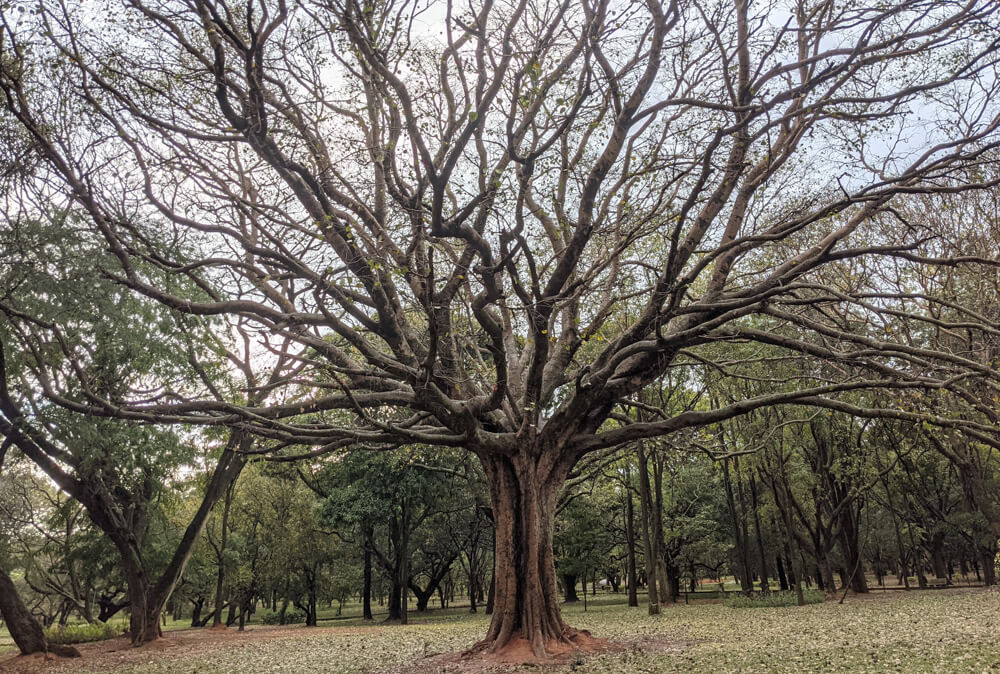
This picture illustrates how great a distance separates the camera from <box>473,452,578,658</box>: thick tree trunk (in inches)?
472

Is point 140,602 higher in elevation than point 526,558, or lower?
lower

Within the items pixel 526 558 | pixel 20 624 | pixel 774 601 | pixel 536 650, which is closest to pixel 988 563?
pixel 774 601

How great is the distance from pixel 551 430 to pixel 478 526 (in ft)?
89.0

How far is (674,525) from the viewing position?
114 feet

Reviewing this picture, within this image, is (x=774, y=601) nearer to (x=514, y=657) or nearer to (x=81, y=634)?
(x=514, y=657)

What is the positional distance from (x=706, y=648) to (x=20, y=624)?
56.1ft

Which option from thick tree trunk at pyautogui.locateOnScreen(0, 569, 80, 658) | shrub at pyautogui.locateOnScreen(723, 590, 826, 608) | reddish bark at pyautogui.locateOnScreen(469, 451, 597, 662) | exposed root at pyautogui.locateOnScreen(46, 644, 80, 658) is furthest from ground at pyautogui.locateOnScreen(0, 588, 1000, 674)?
shrub at pyautogui.locateOnScreen(723, 590, 826, 608)

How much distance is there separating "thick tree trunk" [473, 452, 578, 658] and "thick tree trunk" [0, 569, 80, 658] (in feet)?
41.3

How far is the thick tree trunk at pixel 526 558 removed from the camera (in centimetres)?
1199

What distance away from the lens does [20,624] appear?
643 inches

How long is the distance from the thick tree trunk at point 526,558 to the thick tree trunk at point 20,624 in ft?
41.3

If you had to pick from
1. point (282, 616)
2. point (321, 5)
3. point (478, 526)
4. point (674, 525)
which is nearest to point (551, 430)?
point (321, 5)

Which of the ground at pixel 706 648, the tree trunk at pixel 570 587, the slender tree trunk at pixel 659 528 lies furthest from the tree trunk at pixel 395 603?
the slender tree trunk at pixel 659 528

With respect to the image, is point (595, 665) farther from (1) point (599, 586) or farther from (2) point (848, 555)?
(1) point (599, 586)
